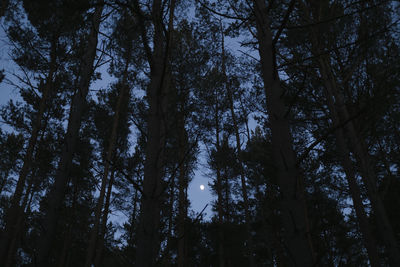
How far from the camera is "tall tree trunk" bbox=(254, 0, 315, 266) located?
144 cm

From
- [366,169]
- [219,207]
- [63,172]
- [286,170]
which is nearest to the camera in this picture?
[286,170]

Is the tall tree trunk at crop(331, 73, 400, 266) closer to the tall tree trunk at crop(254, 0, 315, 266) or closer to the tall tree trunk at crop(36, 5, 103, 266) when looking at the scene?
the tall tree trunk at crop(254, 0, 315, 266)

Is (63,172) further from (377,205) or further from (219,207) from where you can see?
(219,207)

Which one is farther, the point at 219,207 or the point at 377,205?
the point at 219,207

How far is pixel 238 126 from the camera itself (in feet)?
39.3

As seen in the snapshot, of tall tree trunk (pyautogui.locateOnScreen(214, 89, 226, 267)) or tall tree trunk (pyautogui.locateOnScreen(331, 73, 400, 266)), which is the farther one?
tall tree trunk (pyautogui.locateOnScreen(214, 89, 226, 267))

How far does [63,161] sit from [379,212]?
6.89m

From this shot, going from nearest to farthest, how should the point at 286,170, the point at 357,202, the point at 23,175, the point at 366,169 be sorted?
the point at 286,170 → the point at 357,202 → the point at 366,169 → the point at 23,175

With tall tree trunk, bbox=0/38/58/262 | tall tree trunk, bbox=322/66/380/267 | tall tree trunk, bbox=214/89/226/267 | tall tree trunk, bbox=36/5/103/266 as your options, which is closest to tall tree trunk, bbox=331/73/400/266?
tall tree trunk, bbox=322/66/380/267

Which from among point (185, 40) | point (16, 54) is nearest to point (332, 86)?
point (185, 40)

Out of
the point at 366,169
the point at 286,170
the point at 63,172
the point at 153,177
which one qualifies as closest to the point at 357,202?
the point at 366,169

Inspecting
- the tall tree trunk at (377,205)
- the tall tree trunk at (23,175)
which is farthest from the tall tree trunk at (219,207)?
the tall tree trunk at (23,175)

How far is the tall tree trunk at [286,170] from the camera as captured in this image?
1438 millimetres

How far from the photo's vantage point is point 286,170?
1.68m
